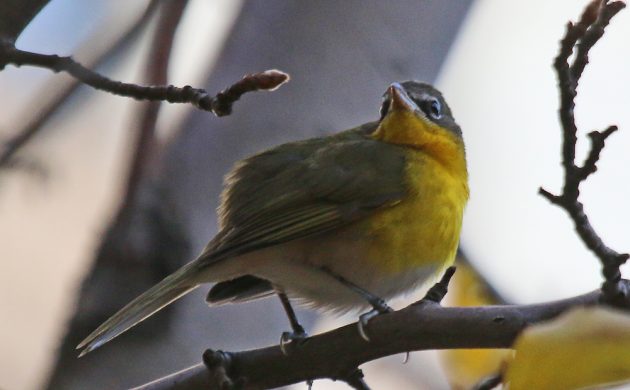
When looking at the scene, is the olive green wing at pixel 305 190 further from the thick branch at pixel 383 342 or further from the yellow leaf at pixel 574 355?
the yellow leaf at pixel 574 355

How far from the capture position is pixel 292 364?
2.51 metres

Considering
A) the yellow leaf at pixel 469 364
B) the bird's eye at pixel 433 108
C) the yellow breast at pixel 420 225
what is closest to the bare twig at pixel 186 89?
the yellow leaf at pixel 469 364

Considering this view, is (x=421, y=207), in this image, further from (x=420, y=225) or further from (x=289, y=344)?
(x=289, y=344)

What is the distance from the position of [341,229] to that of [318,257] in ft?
0.45

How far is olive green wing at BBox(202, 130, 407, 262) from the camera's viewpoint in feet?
11.0

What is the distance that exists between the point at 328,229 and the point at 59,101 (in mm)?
1107

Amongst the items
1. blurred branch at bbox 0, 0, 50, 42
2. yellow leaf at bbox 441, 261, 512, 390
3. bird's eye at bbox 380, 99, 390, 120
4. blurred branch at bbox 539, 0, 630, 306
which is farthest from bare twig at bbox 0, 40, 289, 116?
bird's eye at bbox 380, 99, 390, 120

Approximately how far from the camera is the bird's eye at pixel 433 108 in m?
4.18

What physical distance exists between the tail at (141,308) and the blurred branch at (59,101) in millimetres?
772

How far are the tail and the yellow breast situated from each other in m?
0.69

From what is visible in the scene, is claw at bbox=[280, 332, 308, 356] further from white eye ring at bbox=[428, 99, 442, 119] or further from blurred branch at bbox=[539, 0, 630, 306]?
white eye ring at bbox=[428, 99, 442, 119]

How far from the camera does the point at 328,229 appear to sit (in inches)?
134

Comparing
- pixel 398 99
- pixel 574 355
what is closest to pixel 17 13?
pixel 574 355

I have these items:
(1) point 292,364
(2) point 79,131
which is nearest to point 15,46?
(1) point 292,364
